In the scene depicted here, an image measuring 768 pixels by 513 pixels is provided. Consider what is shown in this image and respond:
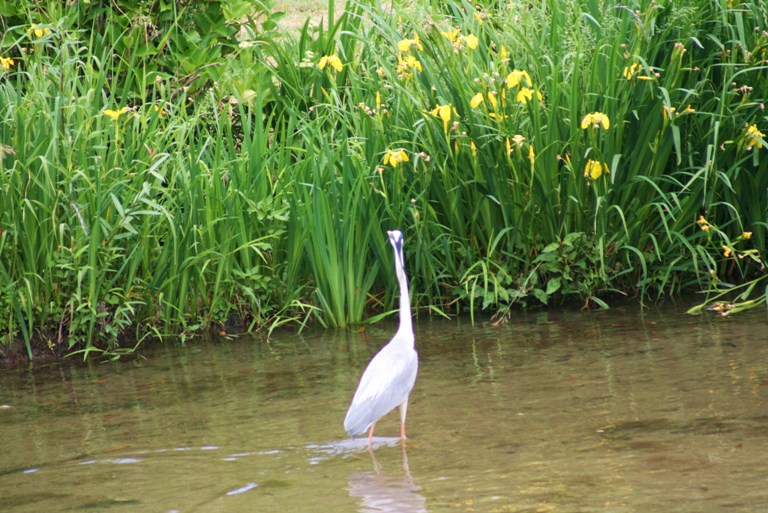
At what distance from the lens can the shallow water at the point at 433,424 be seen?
125 inches

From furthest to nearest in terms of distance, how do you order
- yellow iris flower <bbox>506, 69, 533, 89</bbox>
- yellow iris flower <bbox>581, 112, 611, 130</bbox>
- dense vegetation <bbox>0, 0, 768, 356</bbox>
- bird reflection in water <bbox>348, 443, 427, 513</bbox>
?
dense vegetation <bbox>0, 0, 768, 356</bbox> → yellow iris flower <bbox>506, 69, 533, 89</bbox> → yellow iris flower <bbox>581, 112, 611, 130</bbox> → bird reflection in water <bbox>348, 443, 427, 513</bbox>

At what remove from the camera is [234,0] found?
23.7ft

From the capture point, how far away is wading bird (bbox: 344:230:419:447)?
369cm

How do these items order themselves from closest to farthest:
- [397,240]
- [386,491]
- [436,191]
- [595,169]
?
[386,491] < [397,240] < [595,169] < [436,191]

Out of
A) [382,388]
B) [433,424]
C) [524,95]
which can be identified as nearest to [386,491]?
[382,388]

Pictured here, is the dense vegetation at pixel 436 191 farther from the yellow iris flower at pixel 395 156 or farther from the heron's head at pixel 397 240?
the heron's head at pixel 397 240

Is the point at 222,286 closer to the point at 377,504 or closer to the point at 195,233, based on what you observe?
the point at 195,233

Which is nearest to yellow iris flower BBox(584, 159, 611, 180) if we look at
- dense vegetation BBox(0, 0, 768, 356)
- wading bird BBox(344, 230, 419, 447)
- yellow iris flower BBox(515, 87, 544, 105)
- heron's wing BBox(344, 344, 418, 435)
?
dense vegetation BBox(0, 0, 768, 356)

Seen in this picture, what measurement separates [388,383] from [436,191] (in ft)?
7.02

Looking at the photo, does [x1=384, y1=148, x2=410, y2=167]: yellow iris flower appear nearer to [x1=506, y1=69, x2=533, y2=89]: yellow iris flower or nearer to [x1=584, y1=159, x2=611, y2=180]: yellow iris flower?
[x1=506, y1=69, x2=533, y2=89]: yellow iris flower

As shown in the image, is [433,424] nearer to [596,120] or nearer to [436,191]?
[596,120]

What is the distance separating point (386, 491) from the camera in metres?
3.28

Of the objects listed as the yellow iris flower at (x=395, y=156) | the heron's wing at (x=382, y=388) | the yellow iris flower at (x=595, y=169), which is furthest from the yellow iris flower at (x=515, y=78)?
the heron's wing at (x=382, y=388)

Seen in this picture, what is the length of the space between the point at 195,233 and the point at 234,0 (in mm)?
2359
